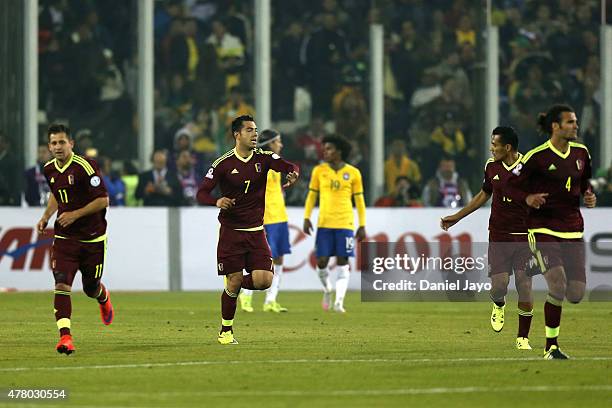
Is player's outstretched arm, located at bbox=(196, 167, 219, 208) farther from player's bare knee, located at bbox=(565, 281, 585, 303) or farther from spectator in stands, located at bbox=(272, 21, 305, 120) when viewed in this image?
spectator in stands, located at bbox=(272, 21, 305, 120)

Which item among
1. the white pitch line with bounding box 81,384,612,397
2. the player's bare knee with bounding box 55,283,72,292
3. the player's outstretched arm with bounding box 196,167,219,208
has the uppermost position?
the player's outstretched arm with bounding box 196,167,219,208

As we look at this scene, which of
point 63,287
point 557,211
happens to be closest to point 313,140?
point 63,287

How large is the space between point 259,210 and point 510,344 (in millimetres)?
2860

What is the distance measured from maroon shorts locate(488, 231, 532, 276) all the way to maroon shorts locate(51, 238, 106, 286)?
4.08 meters

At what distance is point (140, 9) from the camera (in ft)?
90.3

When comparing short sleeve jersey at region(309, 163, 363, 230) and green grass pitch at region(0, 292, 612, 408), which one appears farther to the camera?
short sleeve jersey at region(309, 163, 363, 230)

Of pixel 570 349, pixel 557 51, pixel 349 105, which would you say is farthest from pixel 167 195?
pixel 570 349

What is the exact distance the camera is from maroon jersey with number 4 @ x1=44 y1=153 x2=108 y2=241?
1384 centimetres

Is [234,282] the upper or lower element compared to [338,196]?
lower

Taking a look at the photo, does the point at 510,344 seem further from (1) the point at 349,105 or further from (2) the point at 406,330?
(1) the point at 349,105

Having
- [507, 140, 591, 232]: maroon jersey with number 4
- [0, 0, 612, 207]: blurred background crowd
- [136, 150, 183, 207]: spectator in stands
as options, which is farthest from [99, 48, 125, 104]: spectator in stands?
[507, 140, 591, 232]: maroon jersey with number 4

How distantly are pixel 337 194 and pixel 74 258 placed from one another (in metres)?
7.27

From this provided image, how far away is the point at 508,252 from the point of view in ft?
50.3

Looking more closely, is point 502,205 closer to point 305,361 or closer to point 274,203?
point 305,361
